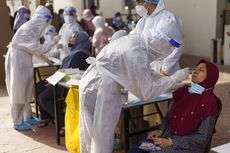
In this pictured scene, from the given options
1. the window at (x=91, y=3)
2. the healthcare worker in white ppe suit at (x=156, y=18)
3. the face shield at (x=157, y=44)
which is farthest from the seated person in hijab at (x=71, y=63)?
the window at (x=91, y=3)

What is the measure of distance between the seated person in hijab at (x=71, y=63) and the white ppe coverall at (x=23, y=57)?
188mm

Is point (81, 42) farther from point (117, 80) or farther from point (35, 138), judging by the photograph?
point (117, 80)

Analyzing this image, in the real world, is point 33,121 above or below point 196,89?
below

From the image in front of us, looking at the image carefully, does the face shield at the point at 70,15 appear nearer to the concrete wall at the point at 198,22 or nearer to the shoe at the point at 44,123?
the shoe at the point at 44,123

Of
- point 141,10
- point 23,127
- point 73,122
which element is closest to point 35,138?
point 23,127

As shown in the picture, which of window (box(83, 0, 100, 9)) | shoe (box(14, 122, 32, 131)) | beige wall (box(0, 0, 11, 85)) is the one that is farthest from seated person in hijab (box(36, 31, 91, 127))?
window (box(83, 0, 100, 9))

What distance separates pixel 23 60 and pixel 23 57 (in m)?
0.03

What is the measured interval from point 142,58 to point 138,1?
1.06 m

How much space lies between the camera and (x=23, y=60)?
A: 369 centimetres

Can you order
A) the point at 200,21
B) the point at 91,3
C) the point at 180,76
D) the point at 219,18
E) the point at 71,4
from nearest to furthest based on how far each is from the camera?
1. the point at 180,76
2. the point at 219,18
3. the point at 200,21
4. the point at 91,3
5. the point at 71,4

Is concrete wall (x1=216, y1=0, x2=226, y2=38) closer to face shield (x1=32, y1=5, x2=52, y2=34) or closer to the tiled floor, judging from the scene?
the tiled floor

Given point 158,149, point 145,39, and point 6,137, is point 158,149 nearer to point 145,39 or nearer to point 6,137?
point 145,39

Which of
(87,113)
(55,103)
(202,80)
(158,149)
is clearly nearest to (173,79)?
(202,80)

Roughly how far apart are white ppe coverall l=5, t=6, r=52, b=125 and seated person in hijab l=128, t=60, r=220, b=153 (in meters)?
1.93
